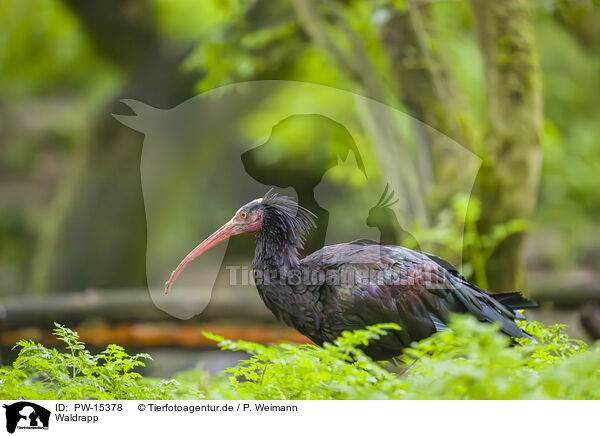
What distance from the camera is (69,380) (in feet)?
4.90

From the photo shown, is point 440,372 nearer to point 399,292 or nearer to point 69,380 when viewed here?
point 399,292

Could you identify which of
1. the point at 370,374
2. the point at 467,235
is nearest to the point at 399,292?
the point at 370,374

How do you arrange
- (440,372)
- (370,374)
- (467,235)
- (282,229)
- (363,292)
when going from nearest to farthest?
(440,372)
(370,374)
(363,292)
(282,229)
(467,235)

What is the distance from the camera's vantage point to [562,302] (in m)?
2.23

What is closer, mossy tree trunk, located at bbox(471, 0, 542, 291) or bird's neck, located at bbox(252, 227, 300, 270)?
bird's neck, located at bbox(252, 227, 300, 270)

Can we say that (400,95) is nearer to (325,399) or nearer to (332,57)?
(332,57)

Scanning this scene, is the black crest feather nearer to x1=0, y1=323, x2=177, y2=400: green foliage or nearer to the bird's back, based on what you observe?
the bird's back

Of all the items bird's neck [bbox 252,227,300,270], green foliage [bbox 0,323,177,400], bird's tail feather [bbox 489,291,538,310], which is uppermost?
bird's neck [bbox 252,227,300,270]

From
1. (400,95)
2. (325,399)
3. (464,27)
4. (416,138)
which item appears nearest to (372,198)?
(416,138)

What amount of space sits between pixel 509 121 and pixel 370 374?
4.18ft

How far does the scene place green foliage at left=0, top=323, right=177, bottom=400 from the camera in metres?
1.48

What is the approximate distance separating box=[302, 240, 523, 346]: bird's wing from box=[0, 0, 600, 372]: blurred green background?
44 centimetres

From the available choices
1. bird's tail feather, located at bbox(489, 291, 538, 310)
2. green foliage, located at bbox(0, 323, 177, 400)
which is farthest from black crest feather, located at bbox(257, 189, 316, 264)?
bird's tail feather, located at bbox(489, 291, 538, 310)

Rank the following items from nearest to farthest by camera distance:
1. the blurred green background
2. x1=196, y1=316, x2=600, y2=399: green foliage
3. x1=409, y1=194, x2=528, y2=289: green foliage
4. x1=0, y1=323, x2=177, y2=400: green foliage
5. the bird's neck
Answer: x1=196, y1=316, x2=600, y2=399: green foliage
x1=0, y1=323, x2=177, y2=400: green foliage
the bird's neck
x1=409, y1=194, x2=528, y2=289: green foliage
the blurred green background
